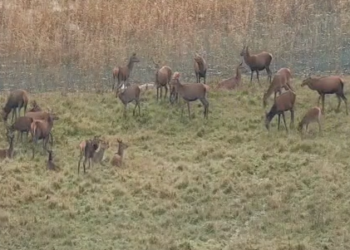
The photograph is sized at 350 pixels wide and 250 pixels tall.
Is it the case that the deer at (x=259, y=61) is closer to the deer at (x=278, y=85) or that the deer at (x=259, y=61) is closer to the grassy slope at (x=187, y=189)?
the deer at (x=278, y=85)

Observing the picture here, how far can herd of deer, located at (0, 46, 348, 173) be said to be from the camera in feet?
45.0

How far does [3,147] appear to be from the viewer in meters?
14.5

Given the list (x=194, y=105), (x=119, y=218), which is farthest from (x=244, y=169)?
(x=194, y=105)

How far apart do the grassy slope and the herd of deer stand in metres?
0.28

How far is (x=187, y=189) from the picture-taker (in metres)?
12.4

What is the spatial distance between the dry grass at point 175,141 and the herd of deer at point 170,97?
271 millimetres

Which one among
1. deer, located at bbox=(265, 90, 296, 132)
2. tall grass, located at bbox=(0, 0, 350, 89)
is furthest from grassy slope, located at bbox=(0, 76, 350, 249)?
tall grass, located at bbox=(0, 0, 350, 89)

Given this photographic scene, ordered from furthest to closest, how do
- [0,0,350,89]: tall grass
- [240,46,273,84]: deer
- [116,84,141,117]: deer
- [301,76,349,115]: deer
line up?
1. [0,0,350,89]: tall grass
2. [240,46,273,84]: deer
3. [116,84,141,117]: deer
4. [301,76,349,115]: deer

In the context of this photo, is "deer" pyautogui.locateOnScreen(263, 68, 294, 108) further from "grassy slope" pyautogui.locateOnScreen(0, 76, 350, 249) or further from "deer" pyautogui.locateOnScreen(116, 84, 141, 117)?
"deer" pyautogui.locateOnScreen(116, 84, 141, 117)

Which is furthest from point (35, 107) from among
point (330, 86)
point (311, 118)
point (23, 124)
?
point (330, 86)

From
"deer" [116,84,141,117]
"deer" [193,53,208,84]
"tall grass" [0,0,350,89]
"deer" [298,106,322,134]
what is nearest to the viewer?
"deer" [298,106,322,134]

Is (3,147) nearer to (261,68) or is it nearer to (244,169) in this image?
(244,169)

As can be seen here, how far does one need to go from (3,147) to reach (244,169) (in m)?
4.54

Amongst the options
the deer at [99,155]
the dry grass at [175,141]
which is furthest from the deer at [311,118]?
the deer at [99,155]
